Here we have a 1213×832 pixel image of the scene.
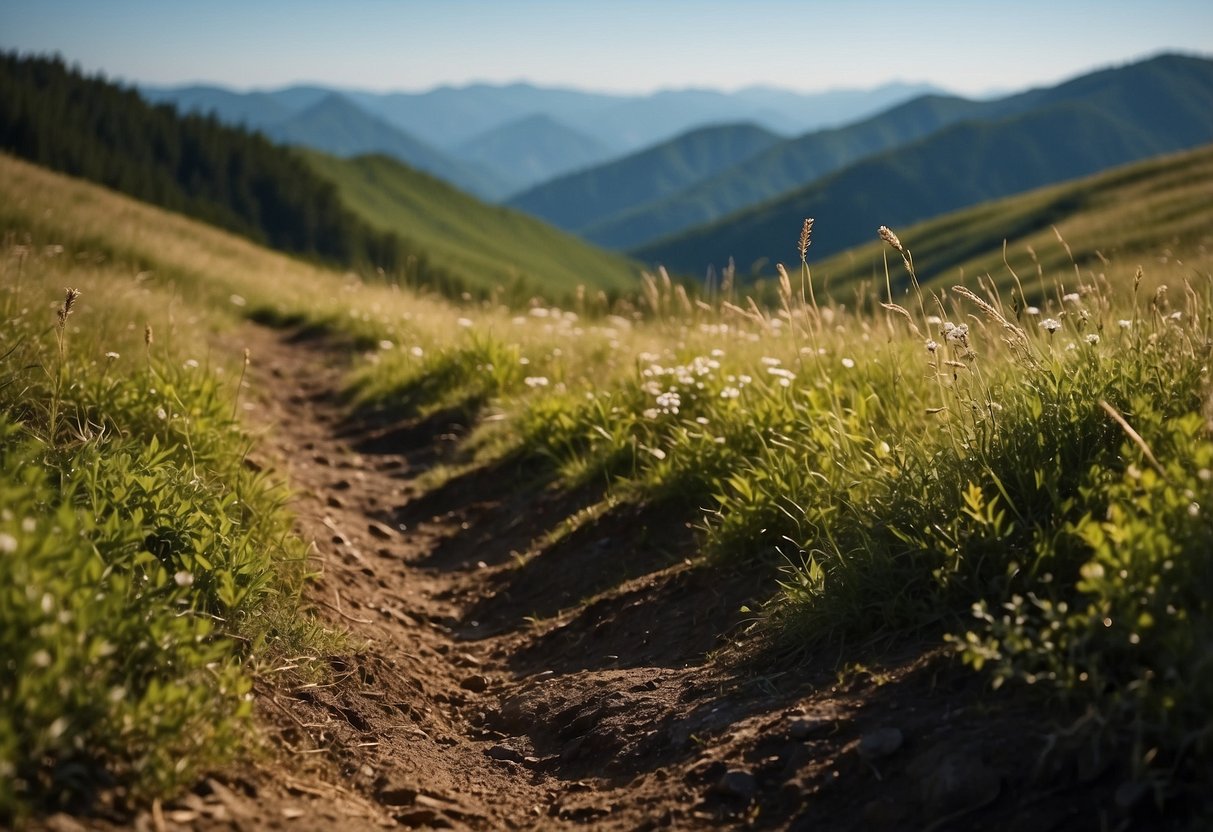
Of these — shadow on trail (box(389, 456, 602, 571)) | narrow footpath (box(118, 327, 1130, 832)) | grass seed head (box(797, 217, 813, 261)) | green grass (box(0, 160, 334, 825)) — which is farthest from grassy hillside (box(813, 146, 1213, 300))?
green grass (box(0, 160, 334, 825))

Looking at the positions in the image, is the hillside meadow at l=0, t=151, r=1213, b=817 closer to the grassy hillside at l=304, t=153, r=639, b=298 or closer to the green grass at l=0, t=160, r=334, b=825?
the green grass at l=0, t=160, r=334, b=825

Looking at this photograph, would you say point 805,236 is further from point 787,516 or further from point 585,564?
point 585,564

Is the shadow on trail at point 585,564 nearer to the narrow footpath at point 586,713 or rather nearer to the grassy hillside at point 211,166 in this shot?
the narrow footpath at point 586,713

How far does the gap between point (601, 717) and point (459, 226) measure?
508 ft

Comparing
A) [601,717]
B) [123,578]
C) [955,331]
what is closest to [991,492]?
[955,331]

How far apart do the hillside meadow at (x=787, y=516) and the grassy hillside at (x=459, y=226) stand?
121882 millimetres

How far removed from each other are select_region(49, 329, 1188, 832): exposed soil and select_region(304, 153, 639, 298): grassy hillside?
401ft

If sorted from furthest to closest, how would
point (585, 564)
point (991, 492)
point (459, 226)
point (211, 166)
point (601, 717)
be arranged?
point (459, 226)
point (211, 166)
point (585, 564)
point (601, 717)
point (991, 492)

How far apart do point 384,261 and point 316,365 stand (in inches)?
3812

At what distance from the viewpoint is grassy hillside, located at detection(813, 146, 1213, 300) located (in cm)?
3969

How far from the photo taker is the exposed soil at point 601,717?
9.31 ft

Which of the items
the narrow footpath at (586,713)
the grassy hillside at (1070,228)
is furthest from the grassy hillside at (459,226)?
the narrow footpath at (586,713)

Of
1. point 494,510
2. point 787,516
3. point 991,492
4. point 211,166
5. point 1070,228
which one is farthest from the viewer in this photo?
point 211,166

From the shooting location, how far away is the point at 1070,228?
5578 centimetres
